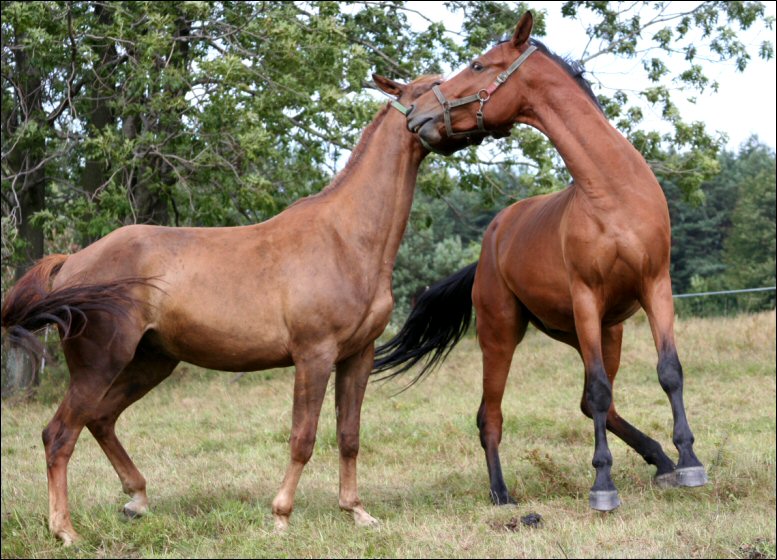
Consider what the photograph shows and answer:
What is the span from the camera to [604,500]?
4.80m

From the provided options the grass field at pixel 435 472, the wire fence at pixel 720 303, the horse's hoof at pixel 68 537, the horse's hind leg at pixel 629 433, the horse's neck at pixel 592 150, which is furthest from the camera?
the wire fence at pixel 720 303

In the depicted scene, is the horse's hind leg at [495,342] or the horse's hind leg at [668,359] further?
the horse's hind leg at [495,342]

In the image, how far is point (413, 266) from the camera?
32.4m

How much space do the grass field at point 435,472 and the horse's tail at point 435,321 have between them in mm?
923

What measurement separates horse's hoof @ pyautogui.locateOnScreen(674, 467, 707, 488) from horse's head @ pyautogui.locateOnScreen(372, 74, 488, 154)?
2298 mm

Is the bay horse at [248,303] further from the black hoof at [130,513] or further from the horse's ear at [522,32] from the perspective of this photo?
the horse's ear at [522,32]

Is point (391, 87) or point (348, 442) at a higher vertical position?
point (391, 87)

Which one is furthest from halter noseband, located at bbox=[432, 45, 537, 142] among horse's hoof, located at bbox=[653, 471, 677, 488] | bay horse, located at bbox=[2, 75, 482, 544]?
horse's hoof, located at bbox=[653, 471, 677, 488]

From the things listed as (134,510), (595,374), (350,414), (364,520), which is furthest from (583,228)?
(134,510)

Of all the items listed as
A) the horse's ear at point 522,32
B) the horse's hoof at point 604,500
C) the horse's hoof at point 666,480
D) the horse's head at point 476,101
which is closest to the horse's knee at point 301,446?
the horse's hoof at point 604,500

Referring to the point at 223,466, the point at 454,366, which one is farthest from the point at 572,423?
the point at 454,366

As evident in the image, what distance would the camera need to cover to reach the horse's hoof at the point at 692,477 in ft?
15.4

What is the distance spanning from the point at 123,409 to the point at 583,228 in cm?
307

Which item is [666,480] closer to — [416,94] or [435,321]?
[435,321]
